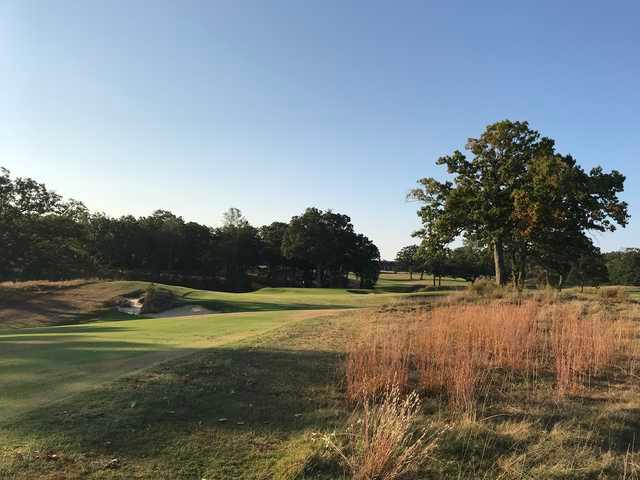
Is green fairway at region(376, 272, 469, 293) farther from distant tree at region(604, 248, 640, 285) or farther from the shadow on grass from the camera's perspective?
distant tree at region(604, 248, 640, 285)

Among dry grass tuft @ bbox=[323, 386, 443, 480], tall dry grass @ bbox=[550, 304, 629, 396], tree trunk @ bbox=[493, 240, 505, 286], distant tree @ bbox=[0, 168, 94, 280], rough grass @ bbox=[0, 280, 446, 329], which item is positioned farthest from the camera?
distant tree @ bbox=[0, 168, 94, 280]

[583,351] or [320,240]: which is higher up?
[320,240]

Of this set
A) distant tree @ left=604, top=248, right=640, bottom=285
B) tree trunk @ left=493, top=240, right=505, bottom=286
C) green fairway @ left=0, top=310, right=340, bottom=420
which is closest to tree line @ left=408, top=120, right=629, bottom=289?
tree trunk @ left=493, top=240, right=505, bottom=286

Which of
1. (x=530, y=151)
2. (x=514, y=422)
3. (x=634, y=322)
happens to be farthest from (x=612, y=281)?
(x=514, y=422)

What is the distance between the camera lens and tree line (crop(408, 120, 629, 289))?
96.8 ft

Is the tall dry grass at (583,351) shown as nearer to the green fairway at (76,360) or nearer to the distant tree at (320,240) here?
the green fairway at (76,360)

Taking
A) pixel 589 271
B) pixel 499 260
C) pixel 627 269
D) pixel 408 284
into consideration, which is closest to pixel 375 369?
pixel 499 260

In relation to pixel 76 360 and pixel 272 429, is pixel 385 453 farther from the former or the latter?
pixel 76 360

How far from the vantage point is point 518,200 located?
97.6 feet

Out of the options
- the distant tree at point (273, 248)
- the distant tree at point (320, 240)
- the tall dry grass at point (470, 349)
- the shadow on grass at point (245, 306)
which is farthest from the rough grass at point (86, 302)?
the distant tree at point (273, 248)

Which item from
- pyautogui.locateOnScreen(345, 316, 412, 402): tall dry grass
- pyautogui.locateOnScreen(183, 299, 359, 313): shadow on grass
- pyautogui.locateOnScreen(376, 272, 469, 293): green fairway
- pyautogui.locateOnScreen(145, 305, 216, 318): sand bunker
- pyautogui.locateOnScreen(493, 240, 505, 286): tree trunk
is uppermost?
pyautogui.locateOnScreen(493, 240, 505, 286): tree trunk

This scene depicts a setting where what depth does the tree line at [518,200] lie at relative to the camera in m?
29.5

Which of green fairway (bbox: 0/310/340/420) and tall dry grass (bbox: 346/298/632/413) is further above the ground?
tall dry grass (bbox: 346/298/632/413)

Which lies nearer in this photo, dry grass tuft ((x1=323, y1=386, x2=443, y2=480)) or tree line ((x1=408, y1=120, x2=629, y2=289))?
dry grass tuft ((x1=323, y1=386, x2=443, y2=480))
